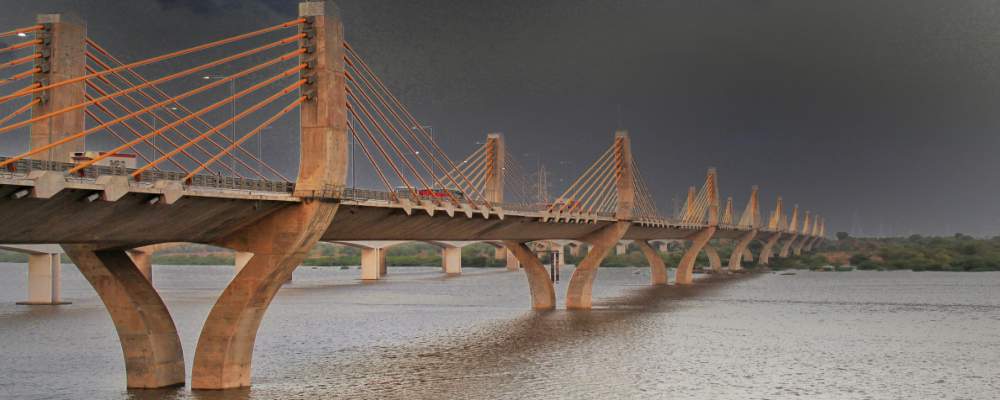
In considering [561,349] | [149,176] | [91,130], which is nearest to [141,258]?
[561,349]

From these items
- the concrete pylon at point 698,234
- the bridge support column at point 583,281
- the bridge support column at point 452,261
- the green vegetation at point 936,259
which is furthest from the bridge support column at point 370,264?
the green vegetation at point 936,259

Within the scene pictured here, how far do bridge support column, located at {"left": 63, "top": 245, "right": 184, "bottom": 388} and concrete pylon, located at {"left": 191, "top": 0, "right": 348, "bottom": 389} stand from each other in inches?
47.4

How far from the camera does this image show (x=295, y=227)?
3222 centimetres

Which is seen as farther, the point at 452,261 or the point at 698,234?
the point at 452,261

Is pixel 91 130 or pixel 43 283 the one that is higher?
pixel 91 130

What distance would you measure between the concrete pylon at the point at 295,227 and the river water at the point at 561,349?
48.7 inches

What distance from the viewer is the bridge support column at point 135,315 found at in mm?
30516

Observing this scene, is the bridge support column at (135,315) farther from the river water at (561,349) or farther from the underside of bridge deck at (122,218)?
the underside of bridge deck at (122,218)

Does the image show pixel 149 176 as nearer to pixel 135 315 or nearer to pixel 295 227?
pixel 295 227

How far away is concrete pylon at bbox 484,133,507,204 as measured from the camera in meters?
69.3

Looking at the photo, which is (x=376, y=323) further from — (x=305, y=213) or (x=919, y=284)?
(x=919, y=284)

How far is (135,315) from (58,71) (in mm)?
7688

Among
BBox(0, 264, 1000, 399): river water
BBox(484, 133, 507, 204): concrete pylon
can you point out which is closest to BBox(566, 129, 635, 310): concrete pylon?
BBox(0, 264, 1000, 399): river water

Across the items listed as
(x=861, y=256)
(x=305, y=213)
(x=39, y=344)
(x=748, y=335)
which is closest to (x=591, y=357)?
(x=748, y=335)
